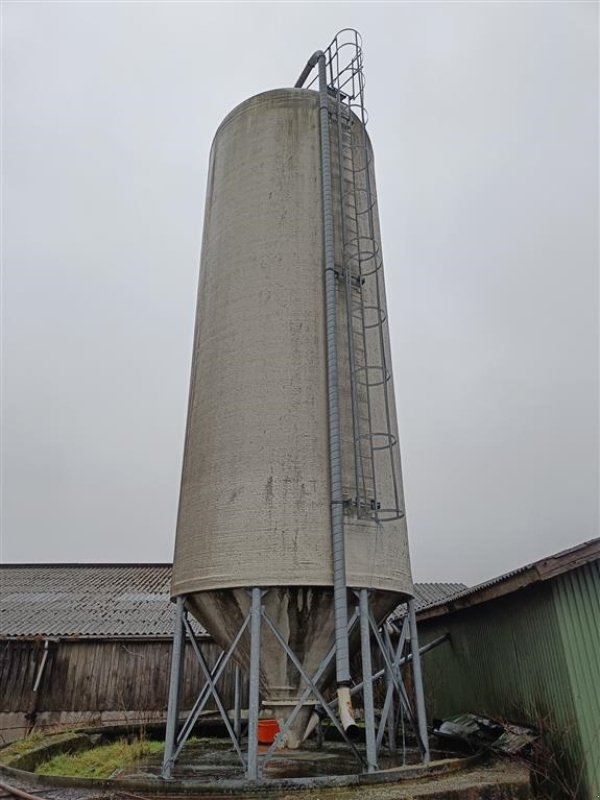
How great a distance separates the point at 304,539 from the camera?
8.66 meters

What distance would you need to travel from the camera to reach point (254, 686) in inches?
313

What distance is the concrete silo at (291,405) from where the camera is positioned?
8.66 m

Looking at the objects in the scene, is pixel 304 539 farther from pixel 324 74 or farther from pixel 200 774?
pixel 324 74

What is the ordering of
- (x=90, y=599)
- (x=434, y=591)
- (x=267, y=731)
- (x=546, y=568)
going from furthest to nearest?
1. (x=434, y=591)
2. (x=90, y=599)
3. (x=267, y=731)
4. (x=546, y=568)

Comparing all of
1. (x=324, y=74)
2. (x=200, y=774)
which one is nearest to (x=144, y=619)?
(x=200, y=774)

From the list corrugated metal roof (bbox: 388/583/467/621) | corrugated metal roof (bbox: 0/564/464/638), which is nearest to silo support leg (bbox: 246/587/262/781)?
corrugated metal roof (bbox: 0/564/464/638)

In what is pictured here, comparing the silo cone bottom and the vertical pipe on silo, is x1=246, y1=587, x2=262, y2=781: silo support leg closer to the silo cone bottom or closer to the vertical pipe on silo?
the silo cone bottom

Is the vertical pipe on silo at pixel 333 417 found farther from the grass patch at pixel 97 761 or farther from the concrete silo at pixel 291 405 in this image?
the grass patch at pixel 97 761

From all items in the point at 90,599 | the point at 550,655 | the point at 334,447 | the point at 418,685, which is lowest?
the point at 418,685

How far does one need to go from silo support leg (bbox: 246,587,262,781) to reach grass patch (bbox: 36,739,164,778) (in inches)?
110

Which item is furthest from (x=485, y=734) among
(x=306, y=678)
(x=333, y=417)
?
(x=333, y=417)

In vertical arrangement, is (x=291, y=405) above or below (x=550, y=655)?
above

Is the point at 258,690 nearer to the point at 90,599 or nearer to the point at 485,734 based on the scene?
the point at 485,734

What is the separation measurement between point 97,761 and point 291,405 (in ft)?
22.0
